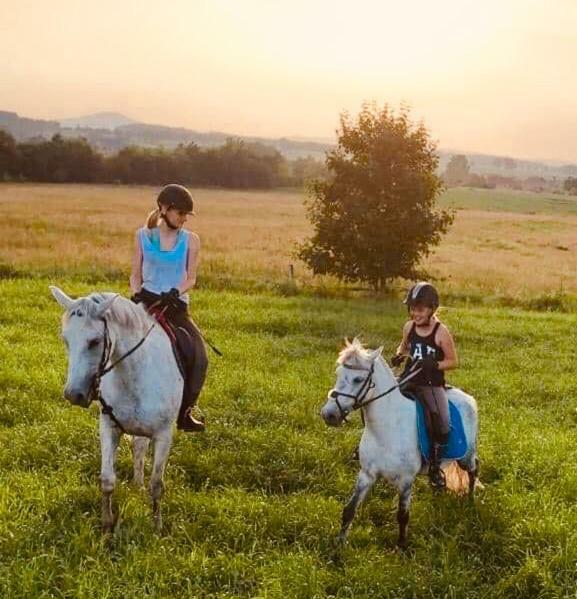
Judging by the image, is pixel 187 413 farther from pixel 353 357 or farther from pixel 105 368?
pixel 353 357

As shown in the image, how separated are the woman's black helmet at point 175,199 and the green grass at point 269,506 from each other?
10.4 feet

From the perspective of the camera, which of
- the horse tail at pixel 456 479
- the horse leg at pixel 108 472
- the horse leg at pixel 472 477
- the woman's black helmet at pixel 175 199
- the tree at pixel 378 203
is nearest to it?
the horse leg at pixel 108 472

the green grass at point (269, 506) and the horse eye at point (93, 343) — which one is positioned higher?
the horse eye at point (93, 343)

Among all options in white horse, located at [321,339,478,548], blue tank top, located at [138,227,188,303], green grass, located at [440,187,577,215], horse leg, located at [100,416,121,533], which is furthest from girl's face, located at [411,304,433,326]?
green grass, located at [440,187,577,215]

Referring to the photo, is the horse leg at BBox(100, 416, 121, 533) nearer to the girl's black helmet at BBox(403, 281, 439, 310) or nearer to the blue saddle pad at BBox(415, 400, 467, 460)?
the blue saddle pad at BBox(415, 400, 467, 460)

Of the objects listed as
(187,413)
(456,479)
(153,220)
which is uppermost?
(153,220)

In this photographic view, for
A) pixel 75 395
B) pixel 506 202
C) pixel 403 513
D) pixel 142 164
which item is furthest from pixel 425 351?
pixel 506 202

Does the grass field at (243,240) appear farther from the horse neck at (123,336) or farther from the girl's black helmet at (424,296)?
the horse neck at (123,336)

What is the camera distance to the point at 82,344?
5488 mm

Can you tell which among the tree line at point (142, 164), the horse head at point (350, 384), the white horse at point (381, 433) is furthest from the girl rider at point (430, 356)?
the tree line at point (142, 164)

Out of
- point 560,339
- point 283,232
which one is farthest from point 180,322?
point 283,232

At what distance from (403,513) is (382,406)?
111 centimetres

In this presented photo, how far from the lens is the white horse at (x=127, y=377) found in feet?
18.4

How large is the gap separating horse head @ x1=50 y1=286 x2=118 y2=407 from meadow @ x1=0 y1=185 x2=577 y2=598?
160cm
